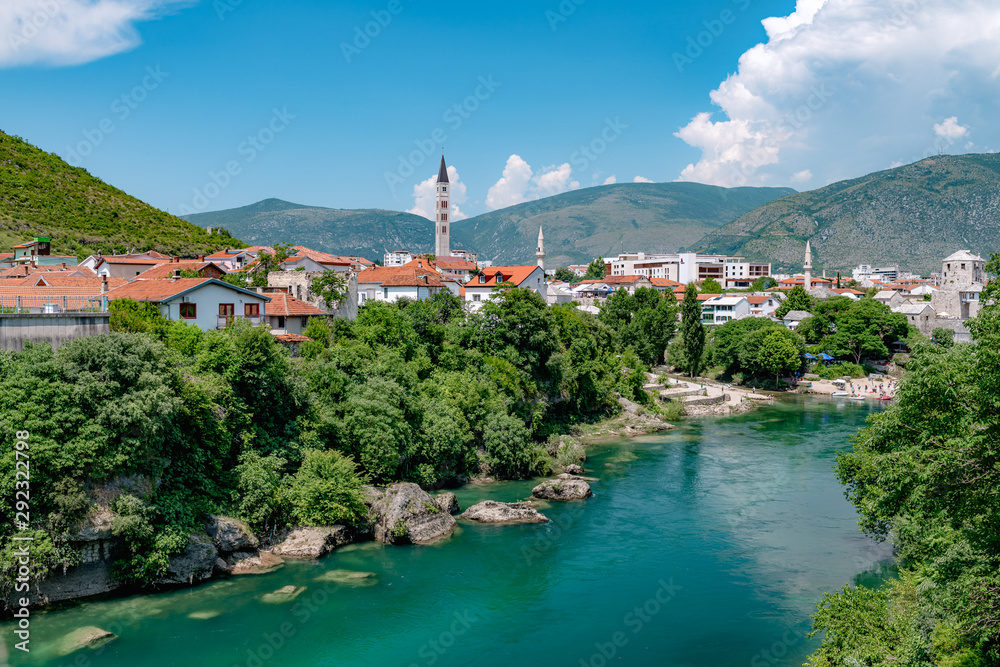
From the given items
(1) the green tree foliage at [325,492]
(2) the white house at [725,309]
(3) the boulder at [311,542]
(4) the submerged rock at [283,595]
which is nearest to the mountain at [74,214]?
(1) the green tree foliage at [325,492]

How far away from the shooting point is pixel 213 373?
996 inches

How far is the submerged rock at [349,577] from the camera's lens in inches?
831

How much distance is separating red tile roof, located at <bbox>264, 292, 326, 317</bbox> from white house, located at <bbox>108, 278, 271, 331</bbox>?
4.62 ft

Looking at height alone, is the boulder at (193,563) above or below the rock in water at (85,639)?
above

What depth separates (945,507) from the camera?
1116 centimetres

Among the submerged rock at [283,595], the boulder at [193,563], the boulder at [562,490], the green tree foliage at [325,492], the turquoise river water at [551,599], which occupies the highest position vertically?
the green tree foliage at [325,492]

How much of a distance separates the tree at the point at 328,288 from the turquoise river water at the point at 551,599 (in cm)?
1763

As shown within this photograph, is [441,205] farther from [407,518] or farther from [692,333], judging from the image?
[407,518]

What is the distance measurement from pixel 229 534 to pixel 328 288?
22536 millimetres

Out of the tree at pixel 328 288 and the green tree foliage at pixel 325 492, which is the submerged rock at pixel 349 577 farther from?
the tree at pixel 328 288

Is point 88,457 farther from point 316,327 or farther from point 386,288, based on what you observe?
point 386,288

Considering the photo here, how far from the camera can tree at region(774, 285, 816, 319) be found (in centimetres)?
8656

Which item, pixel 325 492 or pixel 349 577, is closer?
pixel 349 577

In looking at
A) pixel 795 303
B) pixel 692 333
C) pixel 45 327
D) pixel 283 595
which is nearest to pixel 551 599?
pixel 283 595
